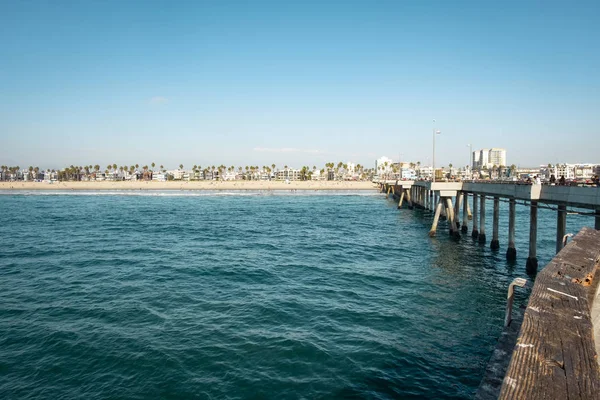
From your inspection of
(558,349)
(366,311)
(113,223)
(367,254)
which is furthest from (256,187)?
(558,349)

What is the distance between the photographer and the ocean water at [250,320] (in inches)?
402

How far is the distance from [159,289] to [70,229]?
1099 inches

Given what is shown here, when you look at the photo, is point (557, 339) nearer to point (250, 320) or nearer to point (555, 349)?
point (555, 349)

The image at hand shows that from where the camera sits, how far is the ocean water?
10.2 m

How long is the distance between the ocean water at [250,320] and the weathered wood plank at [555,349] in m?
4.31

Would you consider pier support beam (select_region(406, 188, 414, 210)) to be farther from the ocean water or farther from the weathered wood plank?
the weathered wood plank

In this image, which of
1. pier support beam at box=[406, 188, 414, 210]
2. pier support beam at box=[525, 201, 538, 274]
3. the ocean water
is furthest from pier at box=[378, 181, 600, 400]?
pier support beam at box=[406, 188, 414, 210]

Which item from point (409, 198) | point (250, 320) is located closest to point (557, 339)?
point (250, 320)

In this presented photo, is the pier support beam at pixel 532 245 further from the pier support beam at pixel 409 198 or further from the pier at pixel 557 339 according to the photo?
the pier support beam at pixel 409 198

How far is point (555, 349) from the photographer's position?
15.5 feet

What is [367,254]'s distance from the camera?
27344 millimetres

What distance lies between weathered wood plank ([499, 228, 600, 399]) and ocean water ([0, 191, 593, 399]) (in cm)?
431

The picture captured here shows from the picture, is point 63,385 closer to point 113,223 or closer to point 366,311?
point 366,311

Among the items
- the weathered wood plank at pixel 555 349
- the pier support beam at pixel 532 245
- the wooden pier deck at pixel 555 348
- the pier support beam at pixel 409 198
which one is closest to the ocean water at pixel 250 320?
the pier support beam at pixel 532 245
